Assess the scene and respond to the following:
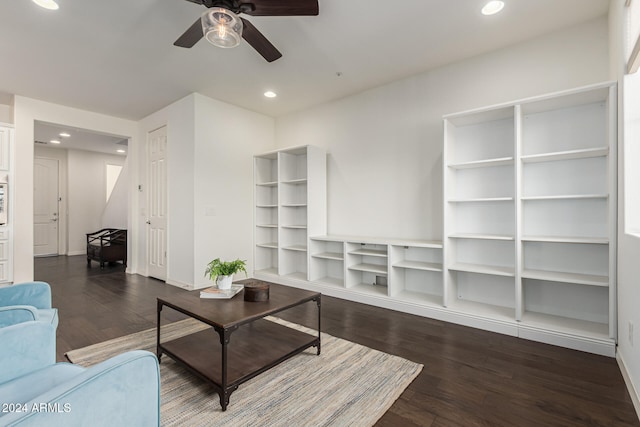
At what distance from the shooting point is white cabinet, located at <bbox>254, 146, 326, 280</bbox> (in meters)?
4.34

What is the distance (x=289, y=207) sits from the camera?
4.77 metres

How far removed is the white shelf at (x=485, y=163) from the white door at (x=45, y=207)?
360 inches

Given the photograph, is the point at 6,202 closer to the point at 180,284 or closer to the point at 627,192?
the point at 180,284

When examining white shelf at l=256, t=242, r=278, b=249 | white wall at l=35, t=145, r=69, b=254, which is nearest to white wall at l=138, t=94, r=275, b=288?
white shelf at l=256, t=242, r=278, b=249

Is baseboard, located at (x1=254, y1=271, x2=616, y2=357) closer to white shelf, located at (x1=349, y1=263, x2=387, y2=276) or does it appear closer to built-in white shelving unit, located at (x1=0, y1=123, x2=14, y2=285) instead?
white shelf, located at (x1=349, y1=263, x2=387, y2=276)

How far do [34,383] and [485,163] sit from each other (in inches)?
135

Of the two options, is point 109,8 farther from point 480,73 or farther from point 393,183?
point 480,73

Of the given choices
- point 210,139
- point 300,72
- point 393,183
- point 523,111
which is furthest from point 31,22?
point 523,111

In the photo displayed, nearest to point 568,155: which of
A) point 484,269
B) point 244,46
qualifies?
point 484,269

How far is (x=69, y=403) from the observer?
83cm

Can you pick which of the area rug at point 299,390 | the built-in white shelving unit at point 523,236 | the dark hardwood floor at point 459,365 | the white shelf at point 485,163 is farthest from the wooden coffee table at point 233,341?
the white shelf at point 485,163

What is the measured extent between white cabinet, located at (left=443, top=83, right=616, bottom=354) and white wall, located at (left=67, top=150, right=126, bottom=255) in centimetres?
882

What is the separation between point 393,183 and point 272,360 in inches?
104

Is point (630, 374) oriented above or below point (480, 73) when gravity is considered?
below
